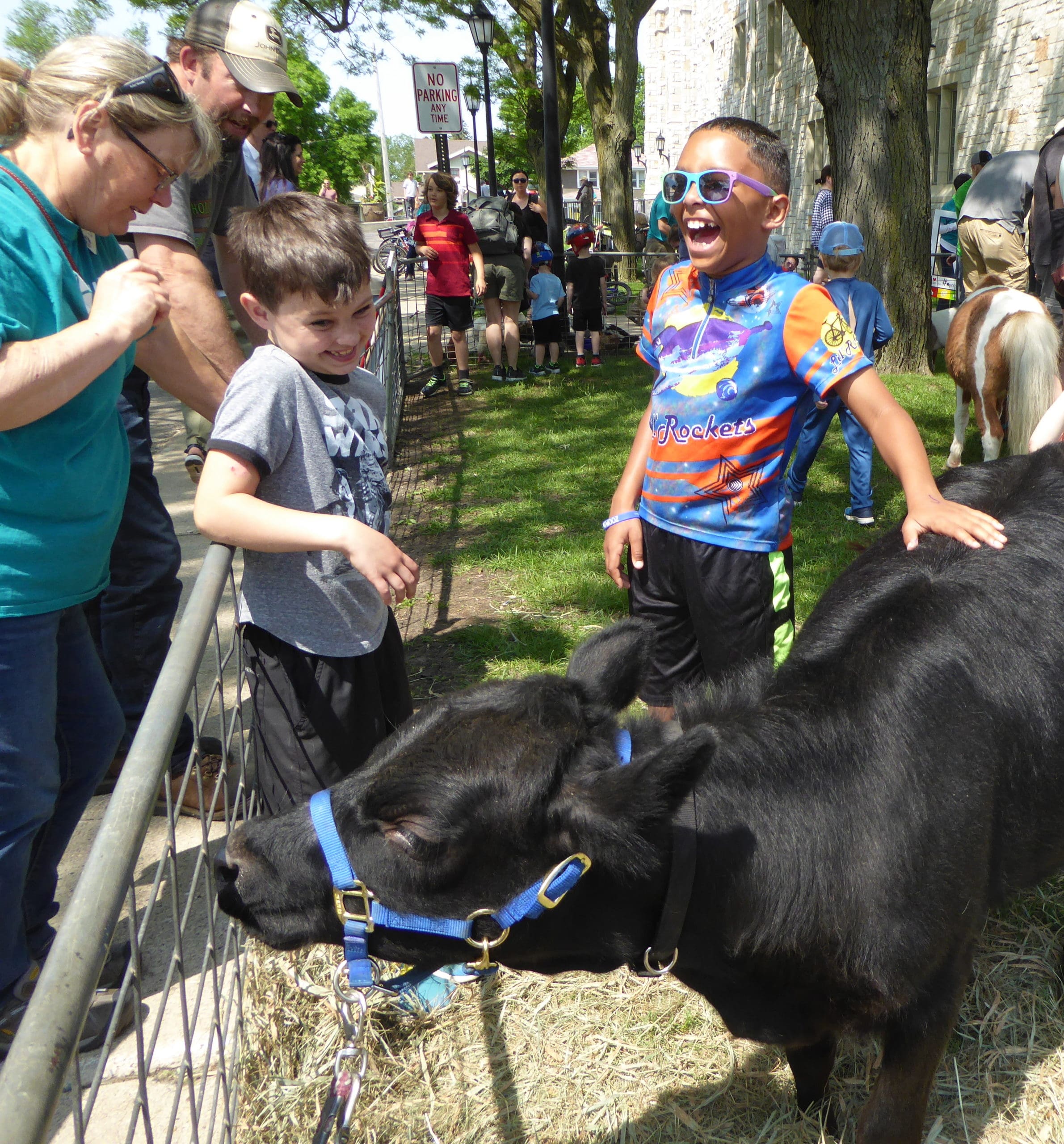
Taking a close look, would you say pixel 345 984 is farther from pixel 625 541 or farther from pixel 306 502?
pixel 625 541

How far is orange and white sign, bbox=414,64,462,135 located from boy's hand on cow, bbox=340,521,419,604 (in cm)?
1295

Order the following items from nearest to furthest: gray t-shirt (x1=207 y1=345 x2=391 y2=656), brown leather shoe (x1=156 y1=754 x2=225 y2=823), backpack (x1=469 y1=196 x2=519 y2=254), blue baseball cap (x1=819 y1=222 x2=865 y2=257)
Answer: gray t-shirt (x1=207 y1=345 x2=391 y2=656)
brown leather shoe (x1=156 y1=754 x2=225 y2=823)
blue baseball cap (x1=819 y1=222 x2=865 y2=257)
backpack (x1=469 y1=196 x2=519 y2=254)

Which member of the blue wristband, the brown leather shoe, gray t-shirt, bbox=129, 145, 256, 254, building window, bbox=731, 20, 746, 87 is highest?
building window, bbox=731, 20, 746, 87

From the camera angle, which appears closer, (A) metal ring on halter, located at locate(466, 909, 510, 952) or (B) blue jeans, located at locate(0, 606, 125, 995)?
(A) metal ring on halter, located at locate(466, 909, 510, 952)

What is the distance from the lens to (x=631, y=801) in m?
1.53

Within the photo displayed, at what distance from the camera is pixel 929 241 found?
1041 centimetres

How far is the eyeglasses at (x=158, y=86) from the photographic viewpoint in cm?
201

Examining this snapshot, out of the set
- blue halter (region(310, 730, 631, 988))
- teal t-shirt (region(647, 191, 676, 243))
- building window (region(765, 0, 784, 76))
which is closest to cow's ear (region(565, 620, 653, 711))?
blue halter (region(310, 730, 631, 988))

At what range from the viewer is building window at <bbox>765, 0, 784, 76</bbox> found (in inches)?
1066

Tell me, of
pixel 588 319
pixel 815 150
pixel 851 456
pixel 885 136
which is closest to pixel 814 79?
pixel 815 150

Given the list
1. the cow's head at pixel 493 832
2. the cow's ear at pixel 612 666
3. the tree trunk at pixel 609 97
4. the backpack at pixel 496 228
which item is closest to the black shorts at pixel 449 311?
the backpack at pixel 496 228

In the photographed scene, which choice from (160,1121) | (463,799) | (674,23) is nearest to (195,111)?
(463,799)

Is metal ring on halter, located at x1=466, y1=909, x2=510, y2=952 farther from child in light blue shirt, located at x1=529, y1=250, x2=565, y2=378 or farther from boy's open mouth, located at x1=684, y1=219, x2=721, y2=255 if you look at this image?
child in light blue shirt, located at x1=529, y1=250, x2=565, y2=378

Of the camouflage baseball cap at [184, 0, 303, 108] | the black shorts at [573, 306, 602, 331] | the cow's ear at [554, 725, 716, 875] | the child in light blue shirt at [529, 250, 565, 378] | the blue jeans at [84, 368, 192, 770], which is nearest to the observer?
the cow's ear at [554, 725, 716, 875]
